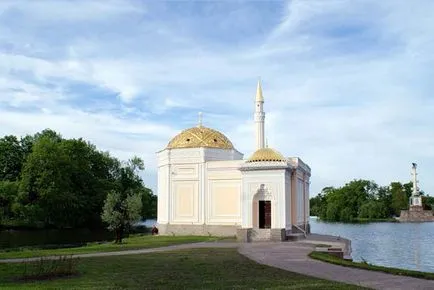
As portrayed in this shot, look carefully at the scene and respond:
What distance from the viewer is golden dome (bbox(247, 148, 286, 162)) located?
38.0m

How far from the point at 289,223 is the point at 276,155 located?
16.7ft

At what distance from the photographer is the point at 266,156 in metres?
38.2

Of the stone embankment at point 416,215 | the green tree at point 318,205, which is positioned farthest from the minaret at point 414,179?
the green tree at point 318,205

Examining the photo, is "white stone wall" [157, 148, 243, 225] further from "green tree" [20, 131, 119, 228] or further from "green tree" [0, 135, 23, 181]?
"green tree" [0, 135, 23, 181]

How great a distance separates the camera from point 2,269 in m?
17.2

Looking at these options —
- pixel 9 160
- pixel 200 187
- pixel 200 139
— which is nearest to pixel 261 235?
pixel 200 187

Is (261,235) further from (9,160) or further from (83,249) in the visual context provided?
(9,160)

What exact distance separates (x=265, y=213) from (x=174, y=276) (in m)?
24.1

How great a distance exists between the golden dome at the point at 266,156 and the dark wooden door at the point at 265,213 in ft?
10.1

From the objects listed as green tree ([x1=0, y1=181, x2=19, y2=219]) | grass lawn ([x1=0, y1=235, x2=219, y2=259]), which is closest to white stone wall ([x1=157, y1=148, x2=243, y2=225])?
grass lawn ([x1=0, y1=235, x2=219, y2=259])

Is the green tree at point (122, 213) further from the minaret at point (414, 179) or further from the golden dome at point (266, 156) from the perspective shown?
the minaret at point (414, 179)

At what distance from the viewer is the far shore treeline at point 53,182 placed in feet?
202

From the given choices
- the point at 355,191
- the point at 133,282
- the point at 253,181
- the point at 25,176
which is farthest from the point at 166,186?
the point at 355,191

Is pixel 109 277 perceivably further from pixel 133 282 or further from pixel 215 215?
pixel 215 215
